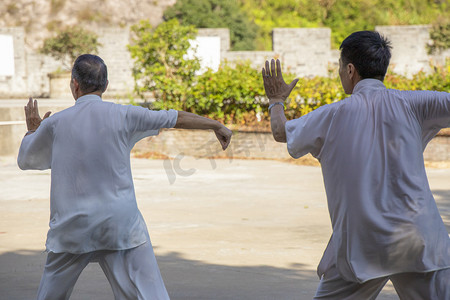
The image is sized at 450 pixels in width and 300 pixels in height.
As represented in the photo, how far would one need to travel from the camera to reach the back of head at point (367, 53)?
10.0 ft

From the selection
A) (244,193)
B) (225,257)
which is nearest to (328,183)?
(225,257)

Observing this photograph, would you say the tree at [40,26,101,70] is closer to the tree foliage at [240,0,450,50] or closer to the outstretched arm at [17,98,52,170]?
the tree foliage at [240,0,450,50]

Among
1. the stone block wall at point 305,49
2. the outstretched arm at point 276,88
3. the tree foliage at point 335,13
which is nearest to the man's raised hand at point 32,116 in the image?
the outstretched arm at point 276,88

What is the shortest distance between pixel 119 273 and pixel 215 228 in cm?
390

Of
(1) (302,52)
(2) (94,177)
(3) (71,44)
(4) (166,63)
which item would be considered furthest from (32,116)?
(3) (71,44)

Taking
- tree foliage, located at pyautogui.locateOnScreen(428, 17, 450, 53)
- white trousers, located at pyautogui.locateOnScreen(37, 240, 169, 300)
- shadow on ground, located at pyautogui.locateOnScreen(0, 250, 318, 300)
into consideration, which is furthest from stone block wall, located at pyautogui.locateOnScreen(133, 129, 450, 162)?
tree foliage, located at pyautogui.locateOnScreen(428, 17, 450, 53)

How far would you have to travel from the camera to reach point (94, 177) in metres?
3.40

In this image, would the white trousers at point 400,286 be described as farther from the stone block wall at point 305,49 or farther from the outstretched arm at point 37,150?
the stone block wall at point 305,49

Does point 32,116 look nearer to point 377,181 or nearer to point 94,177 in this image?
point 94,177

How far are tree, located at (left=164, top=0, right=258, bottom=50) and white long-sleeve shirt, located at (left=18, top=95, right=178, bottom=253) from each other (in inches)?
1303

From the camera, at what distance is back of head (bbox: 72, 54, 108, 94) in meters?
3.53

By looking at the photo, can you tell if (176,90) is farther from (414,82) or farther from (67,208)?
(67,208)

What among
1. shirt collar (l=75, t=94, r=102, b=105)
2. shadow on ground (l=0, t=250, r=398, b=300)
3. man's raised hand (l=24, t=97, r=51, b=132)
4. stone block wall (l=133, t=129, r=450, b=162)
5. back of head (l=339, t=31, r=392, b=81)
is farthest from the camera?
stone block wall (l=133, t=129, r=450, b=162)

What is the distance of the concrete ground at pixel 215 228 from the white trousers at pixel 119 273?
1498 millimetres
